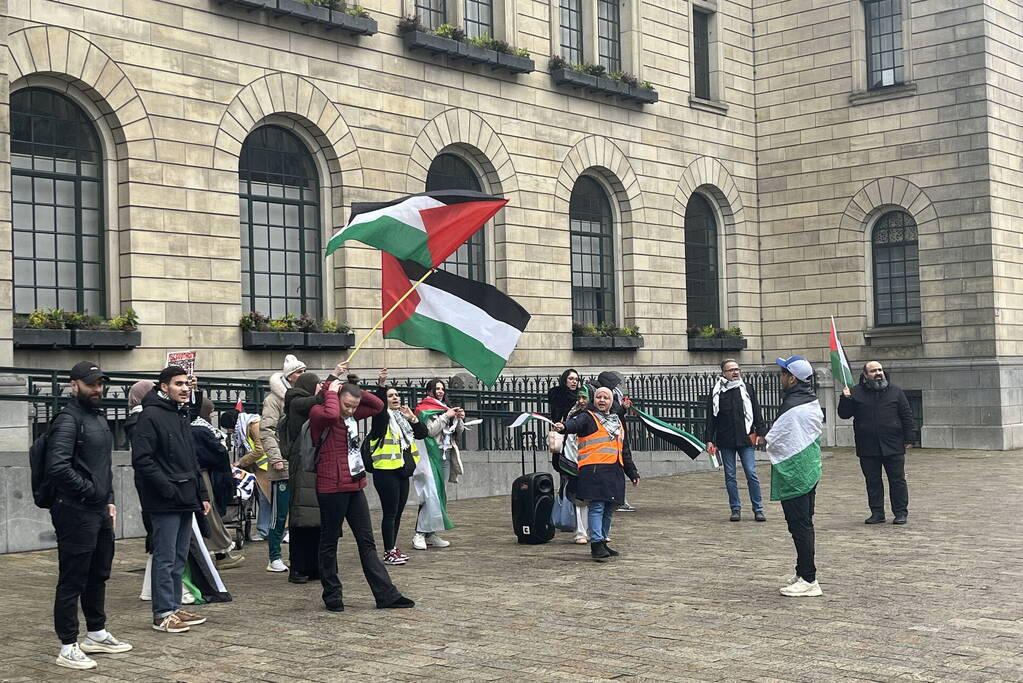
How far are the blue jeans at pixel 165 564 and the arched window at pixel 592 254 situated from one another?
1752cm

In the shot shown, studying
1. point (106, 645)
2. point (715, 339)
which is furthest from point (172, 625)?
point (715, 339)

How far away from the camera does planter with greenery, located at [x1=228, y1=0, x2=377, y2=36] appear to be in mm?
19906

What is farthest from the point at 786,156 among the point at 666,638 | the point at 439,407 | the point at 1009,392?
the point at 666,638

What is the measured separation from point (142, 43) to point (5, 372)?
20.9 ft

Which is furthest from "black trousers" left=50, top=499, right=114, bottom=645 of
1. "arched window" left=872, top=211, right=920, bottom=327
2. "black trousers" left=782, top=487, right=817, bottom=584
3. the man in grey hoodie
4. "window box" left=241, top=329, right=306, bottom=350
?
"arched window" left=872, top=211, right=920, bottom=327

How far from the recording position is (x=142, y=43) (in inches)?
725

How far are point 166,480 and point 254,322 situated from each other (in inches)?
422

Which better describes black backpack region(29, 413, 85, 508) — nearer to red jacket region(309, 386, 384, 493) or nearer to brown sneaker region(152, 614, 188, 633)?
brown sneaker region(152, 614, 188, 633)

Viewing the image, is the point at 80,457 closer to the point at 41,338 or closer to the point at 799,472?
the point at 799,472

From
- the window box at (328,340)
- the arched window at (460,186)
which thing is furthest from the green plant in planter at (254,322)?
the arched window at (460,186)

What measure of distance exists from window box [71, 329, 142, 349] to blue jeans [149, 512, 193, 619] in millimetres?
8630

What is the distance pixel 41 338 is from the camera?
16.9 m

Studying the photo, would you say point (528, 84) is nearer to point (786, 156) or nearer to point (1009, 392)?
point (786, 156)

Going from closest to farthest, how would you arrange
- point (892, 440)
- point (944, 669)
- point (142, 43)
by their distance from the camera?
point (944, 669) → point (892, 440) → point (142, 43)
